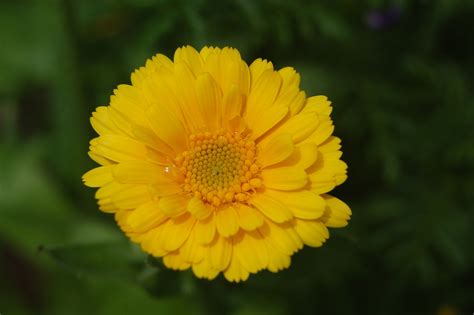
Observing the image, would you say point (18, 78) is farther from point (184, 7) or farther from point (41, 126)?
point (184, 7)

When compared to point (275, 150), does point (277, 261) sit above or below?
below

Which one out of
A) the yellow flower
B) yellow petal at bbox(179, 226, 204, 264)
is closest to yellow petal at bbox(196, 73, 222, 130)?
Answer: the yellow flower

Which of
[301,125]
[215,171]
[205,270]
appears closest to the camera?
[205,270]

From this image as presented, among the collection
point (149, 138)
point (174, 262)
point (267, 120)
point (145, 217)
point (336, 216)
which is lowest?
point (174, 262)

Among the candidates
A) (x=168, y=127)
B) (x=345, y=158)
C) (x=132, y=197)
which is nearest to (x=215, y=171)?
(x=168, y=127)

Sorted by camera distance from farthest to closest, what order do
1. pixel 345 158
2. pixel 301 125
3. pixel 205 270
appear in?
pixel 345 158 → pixel 301 125 → pixel 205 270

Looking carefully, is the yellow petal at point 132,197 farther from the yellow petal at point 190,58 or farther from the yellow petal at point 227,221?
the yellow petal at point 190,58

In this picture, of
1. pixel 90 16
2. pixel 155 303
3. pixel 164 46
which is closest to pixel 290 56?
pixel 164 46

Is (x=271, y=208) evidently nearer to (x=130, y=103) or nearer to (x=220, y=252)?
(x=220, y=252)
